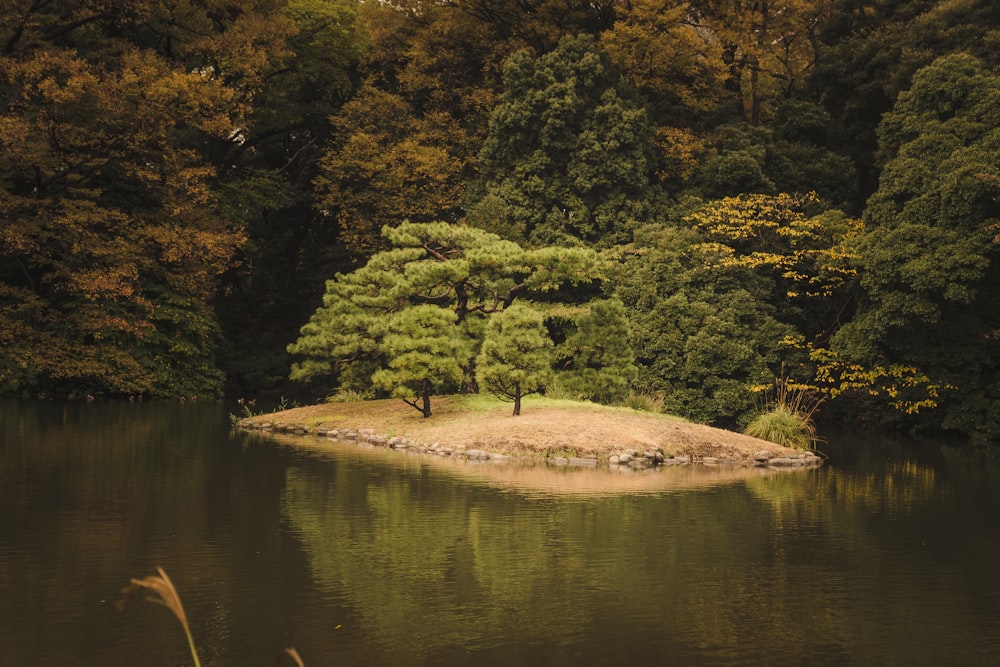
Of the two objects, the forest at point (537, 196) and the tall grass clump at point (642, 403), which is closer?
the tall grass clump at point (642, 403)

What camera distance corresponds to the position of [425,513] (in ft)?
35.3

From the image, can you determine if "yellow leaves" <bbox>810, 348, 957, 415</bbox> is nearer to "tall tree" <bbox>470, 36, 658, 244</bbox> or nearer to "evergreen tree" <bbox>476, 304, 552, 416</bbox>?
"tall tree" <bbox>470, 36, 658, 244</bbox>

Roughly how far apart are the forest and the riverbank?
1062 mm

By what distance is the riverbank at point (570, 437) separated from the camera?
1647 centimetres

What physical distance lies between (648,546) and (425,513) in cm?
268

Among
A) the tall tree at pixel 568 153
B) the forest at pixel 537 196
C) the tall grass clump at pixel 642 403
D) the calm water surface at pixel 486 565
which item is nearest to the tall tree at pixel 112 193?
the forest at pixel 537 196

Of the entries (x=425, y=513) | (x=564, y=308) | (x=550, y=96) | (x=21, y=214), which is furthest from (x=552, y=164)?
(x=425, y=513)

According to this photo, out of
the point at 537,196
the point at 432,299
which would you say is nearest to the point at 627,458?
the point at 432,299

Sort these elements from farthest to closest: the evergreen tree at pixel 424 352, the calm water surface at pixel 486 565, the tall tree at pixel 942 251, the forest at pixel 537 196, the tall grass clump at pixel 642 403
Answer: the forest at pixel 537 196 < the tall grass clump at pixel 642 403 < the tall tree at pixel 942 251 < the evergreen tree at pixel 424 352 < the calm water surface at pixel 486 565

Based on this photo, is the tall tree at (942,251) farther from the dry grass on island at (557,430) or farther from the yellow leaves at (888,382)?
the dry grass on island at (557,430)

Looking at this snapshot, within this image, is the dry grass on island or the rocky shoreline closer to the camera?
the rocky shoreline

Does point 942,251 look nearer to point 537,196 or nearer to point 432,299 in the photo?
point 537,196

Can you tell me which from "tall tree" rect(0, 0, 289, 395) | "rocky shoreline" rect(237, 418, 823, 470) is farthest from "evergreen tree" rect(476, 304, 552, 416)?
"tall tree" rect(0, 0, 289, 395)

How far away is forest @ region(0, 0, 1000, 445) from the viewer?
70.8 feet
